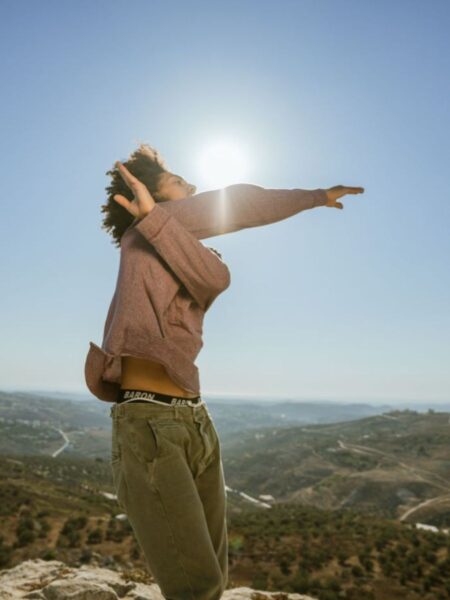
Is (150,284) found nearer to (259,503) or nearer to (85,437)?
(259,503)

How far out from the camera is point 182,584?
1.75 m

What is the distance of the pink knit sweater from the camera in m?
1.88

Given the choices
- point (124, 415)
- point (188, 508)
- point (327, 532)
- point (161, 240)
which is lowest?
point (327, 532)

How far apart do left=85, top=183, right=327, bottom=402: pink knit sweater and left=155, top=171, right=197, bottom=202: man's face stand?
0.39 m

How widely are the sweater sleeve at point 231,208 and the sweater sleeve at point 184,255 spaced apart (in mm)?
81

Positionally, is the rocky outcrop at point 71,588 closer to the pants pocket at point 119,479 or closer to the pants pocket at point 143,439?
the pants pocket at point 119,479

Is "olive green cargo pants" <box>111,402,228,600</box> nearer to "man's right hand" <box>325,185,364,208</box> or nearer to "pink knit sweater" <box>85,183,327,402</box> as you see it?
"pink knit sweater" <box>85,183,327,402</box>

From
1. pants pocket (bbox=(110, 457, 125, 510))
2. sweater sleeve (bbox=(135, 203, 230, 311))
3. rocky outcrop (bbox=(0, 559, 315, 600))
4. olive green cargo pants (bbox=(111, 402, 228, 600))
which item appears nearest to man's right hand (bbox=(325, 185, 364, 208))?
sweater sleeve (bbox=(135, 203, 230, 311))

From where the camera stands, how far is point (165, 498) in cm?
170

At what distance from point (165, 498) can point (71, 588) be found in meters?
4.91

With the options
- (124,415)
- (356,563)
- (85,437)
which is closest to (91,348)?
(124,415)

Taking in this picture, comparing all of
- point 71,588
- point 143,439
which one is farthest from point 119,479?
point 71,588

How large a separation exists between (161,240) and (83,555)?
1741 centimetres

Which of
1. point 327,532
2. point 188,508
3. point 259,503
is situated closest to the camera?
point 188,508
